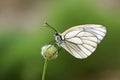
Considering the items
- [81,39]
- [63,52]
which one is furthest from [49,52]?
[63,52]

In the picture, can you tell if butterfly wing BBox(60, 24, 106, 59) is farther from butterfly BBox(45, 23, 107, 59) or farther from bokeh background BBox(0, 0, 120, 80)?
bokeh background BBox(0, 0, 120, 80)

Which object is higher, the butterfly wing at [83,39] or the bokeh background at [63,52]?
the bokeh background at [63,52]

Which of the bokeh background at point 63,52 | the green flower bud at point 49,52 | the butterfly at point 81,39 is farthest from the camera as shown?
the bokeh background at point 63,52

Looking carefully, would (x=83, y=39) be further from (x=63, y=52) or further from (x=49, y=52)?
(x=63, y=52)

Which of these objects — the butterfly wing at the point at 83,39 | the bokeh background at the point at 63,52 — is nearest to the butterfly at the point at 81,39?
the butterfly wing at the point at 83,39

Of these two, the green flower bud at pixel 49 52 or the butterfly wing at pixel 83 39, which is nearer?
the green flower bud at pixel 49 52

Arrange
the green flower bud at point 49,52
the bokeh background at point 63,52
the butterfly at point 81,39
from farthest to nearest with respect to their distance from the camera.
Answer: the bokeh background at point 63,52, the butterfly at point 81,39, the green flower bud at point 49,52

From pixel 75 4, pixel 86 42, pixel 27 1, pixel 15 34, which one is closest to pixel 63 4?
pixel 75 4

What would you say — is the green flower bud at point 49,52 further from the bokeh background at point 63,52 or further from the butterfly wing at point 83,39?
the bokeh background at point 63,52

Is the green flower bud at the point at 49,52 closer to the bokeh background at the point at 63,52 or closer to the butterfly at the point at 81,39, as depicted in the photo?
the butterfly at the point at 81,39
